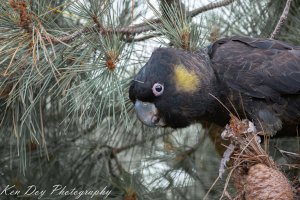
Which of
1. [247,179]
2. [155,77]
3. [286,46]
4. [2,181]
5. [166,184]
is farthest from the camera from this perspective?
[166,184]

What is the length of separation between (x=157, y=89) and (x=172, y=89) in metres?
0.10

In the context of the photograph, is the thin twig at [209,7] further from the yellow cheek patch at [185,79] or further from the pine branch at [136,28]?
the yellow cheek patch at [185,79]

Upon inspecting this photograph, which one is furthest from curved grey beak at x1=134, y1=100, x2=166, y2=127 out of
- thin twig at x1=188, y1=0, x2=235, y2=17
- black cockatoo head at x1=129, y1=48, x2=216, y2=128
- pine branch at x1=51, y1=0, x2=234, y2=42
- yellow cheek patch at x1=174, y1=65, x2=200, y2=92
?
thin twig at x1=188, y1=0, x2=235, y2=17

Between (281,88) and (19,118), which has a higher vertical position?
(281,88)

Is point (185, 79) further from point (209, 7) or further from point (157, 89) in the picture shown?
point (209, 7)

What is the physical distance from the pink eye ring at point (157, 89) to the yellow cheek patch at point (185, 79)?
4.1 inches

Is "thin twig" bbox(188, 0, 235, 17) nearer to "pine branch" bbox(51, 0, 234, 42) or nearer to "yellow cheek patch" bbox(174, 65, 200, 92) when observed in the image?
"pine branch" bbox(51, 0, 234, 42)

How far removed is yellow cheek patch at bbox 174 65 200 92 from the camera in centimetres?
316

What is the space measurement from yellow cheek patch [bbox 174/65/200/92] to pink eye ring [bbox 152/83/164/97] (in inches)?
4.1

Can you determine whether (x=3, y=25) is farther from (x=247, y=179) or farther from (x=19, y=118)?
(x=247, y=179)

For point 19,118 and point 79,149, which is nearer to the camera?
point 19,118

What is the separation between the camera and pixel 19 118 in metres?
3.10

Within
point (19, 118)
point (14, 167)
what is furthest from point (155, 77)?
point (14, 167)

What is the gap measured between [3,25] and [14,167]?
126 cm
